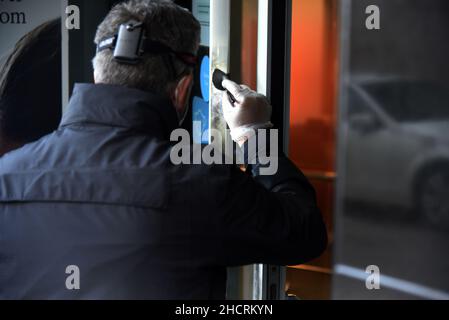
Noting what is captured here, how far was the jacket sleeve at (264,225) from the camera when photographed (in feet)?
4.08

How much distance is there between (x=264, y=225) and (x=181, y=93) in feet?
1.18

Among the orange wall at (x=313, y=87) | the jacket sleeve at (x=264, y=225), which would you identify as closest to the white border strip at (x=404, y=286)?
the orange wall at (x=313, y=87)

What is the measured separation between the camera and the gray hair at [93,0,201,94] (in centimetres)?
132

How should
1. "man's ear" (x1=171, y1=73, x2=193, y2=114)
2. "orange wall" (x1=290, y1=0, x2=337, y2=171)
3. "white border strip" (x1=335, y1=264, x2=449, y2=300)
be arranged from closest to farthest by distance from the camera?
1. "man's ear" (x1=171, y1=73, x2=193, y2=114)
2. "orange wall" (x1=290, y1=0, x2=337, y2=171)
3. "white border strip" (x1=335, y1=264, x2=449, y2=300)

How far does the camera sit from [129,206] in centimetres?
123

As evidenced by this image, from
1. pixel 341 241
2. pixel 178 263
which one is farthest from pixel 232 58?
pixel 341 241

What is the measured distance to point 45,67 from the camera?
2.03 metres

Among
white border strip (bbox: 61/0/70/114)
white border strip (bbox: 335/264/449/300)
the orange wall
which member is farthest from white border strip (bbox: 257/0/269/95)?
white border strip (bbox: 335/264/449/300)

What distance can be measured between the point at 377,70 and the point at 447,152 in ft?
2.64

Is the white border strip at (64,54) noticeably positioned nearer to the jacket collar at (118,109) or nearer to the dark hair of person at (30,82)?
the dark hair of person at (30,82)

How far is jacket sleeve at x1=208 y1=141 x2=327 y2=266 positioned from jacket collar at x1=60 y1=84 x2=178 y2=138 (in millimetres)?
196

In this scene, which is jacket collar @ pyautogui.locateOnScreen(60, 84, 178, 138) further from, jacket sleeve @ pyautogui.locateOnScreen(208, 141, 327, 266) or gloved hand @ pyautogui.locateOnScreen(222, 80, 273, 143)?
gloved hand @ pyautogui.locateOnScreen(222, 80, 273, 143)

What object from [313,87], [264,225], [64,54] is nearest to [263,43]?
[264,225]

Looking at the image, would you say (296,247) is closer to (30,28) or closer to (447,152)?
(30,28)
